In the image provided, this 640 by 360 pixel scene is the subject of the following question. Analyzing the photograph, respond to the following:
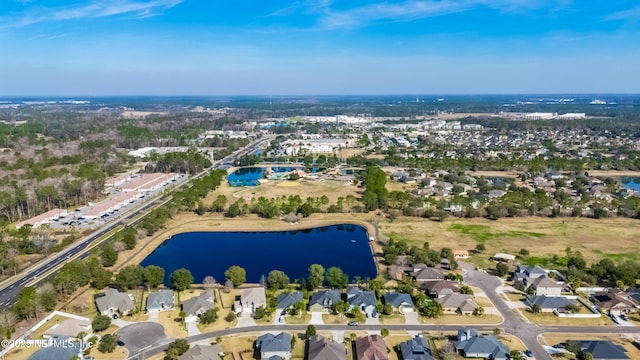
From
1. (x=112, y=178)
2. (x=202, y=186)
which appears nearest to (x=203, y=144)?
(x=112, y=178)

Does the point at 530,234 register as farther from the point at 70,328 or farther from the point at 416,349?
the point at 70,328

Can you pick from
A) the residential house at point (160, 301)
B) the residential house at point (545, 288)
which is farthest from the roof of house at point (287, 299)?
the residential house at point (545, 288)

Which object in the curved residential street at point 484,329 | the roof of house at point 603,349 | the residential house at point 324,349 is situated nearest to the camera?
the residential house at point 324,349

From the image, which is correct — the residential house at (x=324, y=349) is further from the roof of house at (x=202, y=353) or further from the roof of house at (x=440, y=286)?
the roof of house at (x=440, y=286)

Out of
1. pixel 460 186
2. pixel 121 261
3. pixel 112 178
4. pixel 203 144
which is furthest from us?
pixel 203 144

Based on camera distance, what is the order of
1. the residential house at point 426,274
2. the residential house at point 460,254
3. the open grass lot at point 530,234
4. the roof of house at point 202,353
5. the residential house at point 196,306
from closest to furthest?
1. the roof of house at point 202,353
2. the residential house at point 196,306
3. the residential house at point 426,274
4. the residential house at point 460,254
5. the open grass lot at point 530,234

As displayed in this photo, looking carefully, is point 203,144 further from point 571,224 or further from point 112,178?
point 571,224

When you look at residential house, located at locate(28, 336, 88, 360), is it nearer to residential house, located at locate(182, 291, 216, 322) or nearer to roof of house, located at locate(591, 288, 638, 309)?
residential house, located at locate(182, 291, 216, 322)
